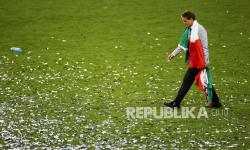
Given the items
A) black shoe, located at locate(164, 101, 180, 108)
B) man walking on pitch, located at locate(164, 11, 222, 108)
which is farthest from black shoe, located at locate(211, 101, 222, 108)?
black shoe, located at locate(164, 101, 180, 108)

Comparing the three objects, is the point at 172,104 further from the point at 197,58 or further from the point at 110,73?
the point at 110,73

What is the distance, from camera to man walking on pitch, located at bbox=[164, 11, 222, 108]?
14.9 m

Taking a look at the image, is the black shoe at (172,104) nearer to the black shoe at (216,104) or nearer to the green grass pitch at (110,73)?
the green grass pitch at (110,73)

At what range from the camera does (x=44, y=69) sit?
66.4ft

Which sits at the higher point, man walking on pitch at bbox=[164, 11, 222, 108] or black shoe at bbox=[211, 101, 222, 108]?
man walking on pitch at bbox=[164, 11, 222, 108]

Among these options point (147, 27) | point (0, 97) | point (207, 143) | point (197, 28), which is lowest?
point (207, 143)

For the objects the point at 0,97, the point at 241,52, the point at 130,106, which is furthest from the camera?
the point at 241,52

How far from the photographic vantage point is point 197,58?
14.9 metres

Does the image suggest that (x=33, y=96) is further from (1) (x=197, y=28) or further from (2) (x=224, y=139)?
(2) (x=224, y=139)

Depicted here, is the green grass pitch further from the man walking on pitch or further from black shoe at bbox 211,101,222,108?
the man walking on pitch

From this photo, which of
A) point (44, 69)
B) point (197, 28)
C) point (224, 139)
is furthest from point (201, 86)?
point (44, 69)

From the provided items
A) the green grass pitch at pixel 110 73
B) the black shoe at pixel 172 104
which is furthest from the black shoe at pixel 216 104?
the black shoe at pixel 172 104

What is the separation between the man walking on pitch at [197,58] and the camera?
14.9 metres

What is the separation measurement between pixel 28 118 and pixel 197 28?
4808 millimetres
